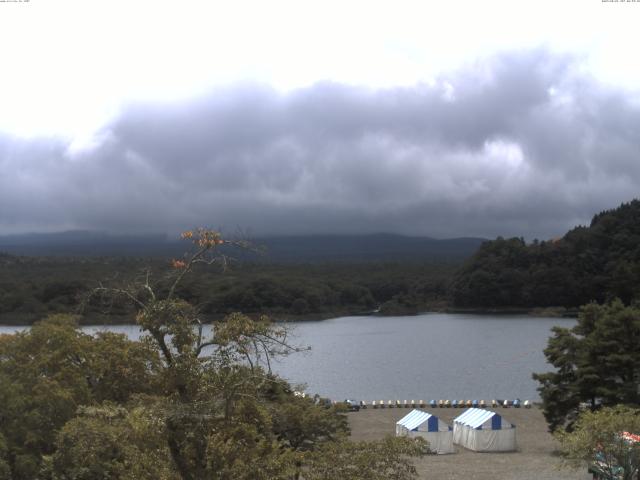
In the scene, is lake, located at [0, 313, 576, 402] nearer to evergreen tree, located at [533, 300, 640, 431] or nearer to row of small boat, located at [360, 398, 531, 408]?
row of small boat, located at [360, 398, 531, 408]

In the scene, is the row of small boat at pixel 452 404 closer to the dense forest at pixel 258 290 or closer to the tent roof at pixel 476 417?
the tent roof at pixel 476 417

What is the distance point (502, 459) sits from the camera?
26734mm

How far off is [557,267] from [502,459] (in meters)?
91.5

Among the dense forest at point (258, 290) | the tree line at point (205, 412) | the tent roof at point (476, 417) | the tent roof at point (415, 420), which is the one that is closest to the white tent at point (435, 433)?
the tent roof at point (415, 420)

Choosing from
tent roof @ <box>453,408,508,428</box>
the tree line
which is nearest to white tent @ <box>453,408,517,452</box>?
tent roof @ <box>453,408,508,428</box>

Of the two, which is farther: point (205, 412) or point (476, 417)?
point (476, 417)

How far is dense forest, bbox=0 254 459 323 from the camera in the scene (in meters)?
92.8

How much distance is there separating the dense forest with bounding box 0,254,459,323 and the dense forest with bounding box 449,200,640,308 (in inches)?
341

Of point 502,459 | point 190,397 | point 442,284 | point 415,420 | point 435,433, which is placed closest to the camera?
point 190,397

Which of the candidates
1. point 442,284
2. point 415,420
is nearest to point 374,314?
point 442,284

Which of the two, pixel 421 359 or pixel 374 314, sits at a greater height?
pixel 421 359

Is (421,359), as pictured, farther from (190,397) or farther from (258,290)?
(190,397)

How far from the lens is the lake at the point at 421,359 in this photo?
49.0 meters

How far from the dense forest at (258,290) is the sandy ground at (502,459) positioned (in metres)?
37.5
